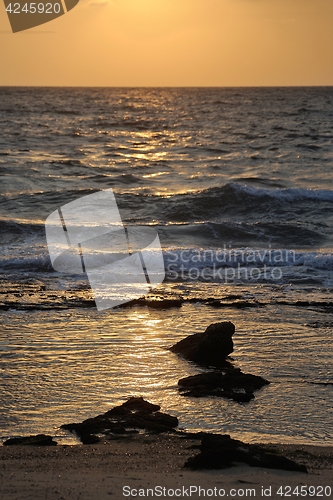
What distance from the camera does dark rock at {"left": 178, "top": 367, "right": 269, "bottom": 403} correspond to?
386cm

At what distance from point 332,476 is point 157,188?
544 inches

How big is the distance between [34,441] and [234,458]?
1.29 metres

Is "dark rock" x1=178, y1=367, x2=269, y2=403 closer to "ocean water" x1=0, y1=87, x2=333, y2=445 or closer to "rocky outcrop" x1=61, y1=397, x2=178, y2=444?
"ocean water" x1=0, y1=87, x2=333, y2=445

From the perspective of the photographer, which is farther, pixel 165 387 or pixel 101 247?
pixel 101 247

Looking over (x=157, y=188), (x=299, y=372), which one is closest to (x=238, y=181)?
(x=157, y=188)

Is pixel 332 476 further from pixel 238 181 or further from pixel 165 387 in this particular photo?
pixel 238 181

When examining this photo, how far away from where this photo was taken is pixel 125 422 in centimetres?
337

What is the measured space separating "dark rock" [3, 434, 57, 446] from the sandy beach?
0.19 feet

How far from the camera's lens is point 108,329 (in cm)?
554

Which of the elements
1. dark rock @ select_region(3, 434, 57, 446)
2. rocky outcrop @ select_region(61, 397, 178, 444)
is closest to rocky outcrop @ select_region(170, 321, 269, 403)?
rocky outcrop @ select_region(61, 397, 178, 444)

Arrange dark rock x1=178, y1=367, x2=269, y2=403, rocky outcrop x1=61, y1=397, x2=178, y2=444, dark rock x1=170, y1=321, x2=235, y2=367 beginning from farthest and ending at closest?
dark rock x1=170, y1=321, x2=235, y2=367 → dark rock x1=178, y1=367, x2=269, y2=403 → rocky outcrop x1=61, y1=397, x2=178, y2=444
